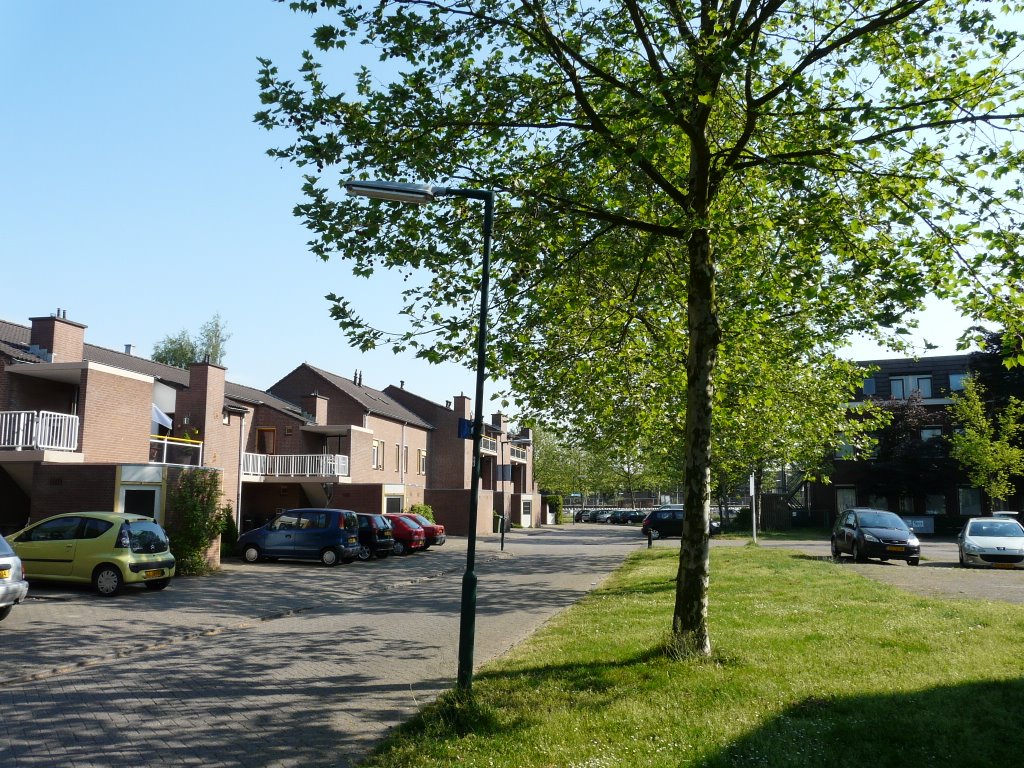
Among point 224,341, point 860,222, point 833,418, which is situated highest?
point 224,341

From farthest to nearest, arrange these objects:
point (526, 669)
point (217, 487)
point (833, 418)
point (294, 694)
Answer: point (217, 487) → point (833, 418) → point (526, 669) → point (294, 694)

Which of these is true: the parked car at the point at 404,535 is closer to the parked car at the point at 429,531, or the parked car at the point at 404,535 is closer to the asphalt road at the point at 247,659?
the parked car at the point at 429,531

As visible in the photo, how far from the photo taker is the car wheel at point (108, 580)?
15414 millimetres

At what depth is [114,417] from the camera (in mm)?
21062

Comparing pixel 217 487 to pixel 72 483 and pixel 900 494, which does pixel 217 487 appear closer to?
pixel 72 483

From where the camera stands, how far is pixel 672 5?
9102mm

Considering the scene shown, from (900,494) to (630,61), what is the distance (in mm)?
41761

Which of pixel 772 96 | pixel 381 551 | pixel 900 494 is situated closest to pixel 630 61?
pixel 772 96

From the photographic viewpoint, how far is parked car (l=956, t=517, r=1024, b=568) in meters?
20.6

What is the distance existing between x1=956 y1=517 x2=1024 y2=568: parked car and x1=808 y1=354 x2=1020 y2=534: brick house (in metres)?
20.0

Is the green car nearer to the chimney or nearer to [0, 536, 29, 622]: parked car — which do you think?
[0, 536, 29, 622]: parked car

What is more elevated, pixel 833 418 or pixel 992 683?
pixel 833 418

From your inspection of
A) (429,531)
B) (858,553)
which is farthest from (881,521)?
(429,531)

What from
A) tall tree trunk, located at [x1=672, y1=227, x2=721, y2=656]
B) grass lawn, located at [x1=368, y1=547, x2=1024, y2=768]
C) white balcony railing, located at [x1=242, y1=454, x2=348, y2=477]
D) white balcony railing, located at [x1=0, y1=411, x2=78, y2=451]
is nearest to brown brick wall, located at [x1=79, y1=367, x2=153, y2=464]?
white balcony railing, located at [x1=0, y1=411, x2=78, y2=451]
